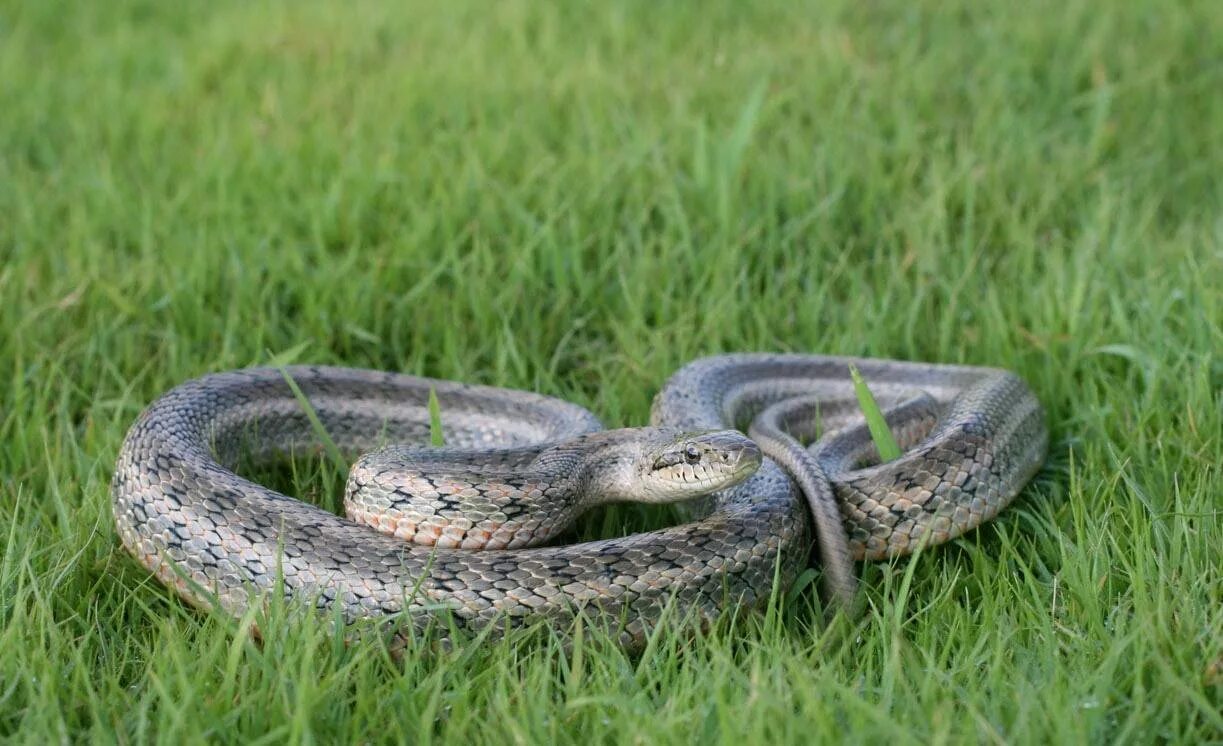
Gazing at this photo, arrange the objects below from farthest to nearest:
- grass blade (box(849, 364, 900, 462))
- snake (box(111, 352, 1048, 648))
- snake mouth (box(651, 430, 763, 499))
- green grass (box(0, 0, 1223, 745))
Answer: grass blade (box(849, 364, 900, 462)), snake mouth (box(651, 430, 763, 499)), snake (box(111, 352, 1048, 648)), green grass (box(0, 0, 1223, 745))

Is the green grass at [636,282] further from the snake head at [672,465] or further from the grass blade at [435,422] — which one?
the grass blade at [435,422]

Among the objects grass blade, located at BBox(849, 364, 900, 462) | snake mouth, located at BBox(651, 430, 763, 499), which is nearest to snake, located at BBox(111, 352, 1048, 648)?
snake mouth, located at BBox(651, 430, 763, 499)

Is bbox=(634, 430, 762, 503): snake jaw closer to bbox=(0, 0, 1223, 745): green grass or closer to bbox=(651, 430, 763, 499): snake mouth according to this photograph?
bbox=(651, 430, 763, 499): snake mouth

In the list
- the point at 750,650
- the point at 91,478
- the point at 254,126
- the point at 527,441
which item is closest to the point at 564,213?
the point at 527,441

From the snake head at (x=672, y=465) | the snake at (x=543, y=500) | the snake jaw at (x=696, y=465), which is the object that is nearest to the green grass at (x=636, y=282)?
the snake at (x=543, y=500)

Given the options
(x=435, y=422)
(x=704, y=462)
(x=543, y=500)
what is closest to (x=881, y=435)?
(x=704, y=462)

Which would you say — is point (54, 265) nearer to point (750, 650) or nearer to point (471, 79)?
point (471, 79)
